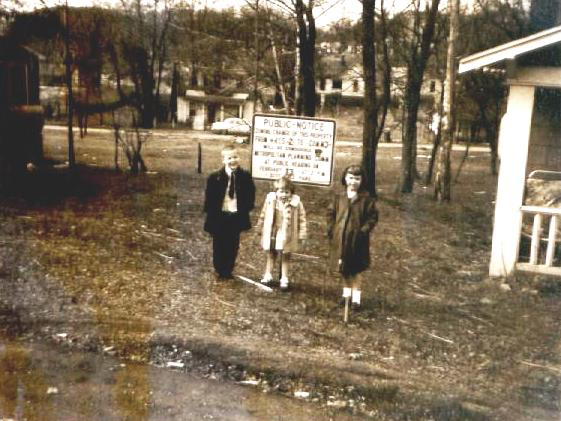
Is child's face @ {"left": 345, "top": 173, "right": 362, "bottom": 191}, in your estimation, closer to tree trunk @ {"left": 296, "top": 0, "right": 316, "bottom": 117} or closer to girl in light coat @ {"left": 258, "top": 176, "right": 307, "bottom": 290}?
girl in light coat @ {"left": 258, "top": 176, "right": 307, "bottom": 290}

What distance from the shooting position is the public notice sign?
334 inches

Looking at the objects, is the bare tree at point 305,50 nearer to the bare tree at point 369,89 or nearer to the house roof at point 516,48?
the bare tree at point 369,89

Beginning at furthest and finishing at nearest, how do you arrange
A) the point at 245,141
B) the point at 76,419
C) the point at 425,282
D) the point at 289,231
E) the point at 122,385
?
the point at 245,141, the point at 425,282, the point at 289,231, the point at 122,385, the point at 76,419

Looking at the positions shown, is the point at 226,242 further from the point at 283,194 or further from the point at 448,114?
the point at 448,114

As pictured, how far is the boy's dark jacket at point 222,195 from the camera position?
8242 millimetres

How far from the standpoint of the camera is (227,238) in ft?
28.0

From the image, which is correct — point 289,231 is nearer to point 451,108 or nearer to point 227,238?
point 227,238

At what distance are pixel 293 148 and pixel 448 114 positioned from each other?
11.2m

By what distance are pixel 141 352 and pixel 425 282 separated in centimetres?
528

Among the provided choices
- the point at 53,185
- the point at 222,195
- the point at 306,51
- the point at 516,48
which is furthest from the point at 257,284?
the point at 306,51

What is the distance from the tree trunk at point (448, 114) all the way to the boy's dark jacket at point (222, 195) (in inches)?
444

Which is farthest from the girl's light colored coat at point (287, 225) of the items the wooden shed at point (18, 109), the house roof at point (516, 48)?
the wooden shed at point (18, 109)

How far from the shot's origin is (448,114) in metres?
18.7

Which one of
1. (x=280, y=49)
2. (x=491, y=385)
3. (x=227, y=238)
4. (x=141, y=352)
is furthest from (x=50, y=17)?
(x=491, y=385)
